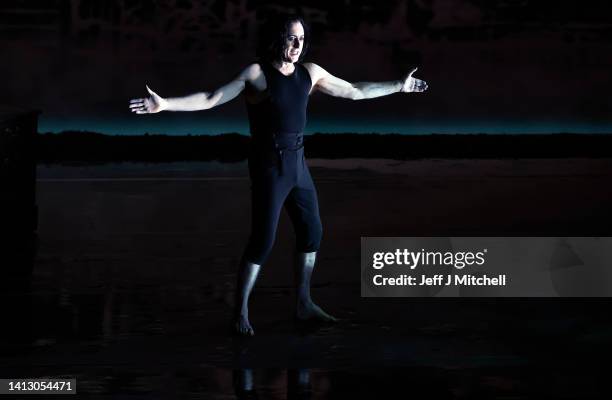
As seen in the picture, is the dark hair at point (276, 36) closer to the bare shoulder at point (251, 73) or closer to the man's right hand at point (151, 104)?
the bare shoulder at point (251, 73)

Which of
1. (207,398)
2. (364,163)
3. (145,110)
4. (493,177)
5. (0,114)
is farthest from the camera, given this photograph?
(364,163)

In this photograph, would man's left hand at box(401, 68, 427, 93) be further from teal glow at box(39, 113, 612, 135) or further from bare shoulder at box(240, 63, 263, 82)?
teal glow at box(39, 113, 612, 135)

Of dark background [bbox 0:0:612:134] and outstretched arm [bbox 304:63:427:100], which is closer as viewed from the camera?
outstretched arm [bbox 304:63:427:100]

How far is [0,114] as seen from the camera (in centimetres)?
1035

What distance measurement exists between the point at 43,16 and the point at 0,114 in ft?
39.1

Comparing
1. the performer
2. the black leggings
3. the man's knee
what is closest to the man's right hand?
the performer

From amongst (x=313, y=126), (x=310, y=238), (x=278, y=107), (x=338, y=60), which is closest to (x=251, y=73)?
(x=278, y=107)

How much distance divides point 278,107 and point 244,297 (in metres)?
0.87

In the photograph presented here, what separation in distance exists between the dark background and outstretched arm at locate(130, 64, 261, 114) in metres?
14.9

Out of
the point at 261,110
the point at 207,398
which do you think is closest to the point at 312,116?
the point at 261,110

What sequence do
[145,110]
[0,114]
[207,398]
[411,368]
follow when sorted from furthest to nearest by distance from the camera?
[0,114] < [145,110] < [411,368] < [207,398]

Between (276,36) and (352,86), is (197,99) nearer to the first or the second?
(276,36)

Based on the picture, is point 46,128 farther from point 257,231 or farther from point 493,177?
point 257,231

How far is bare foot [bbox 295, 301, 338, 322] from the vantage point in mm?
6594
